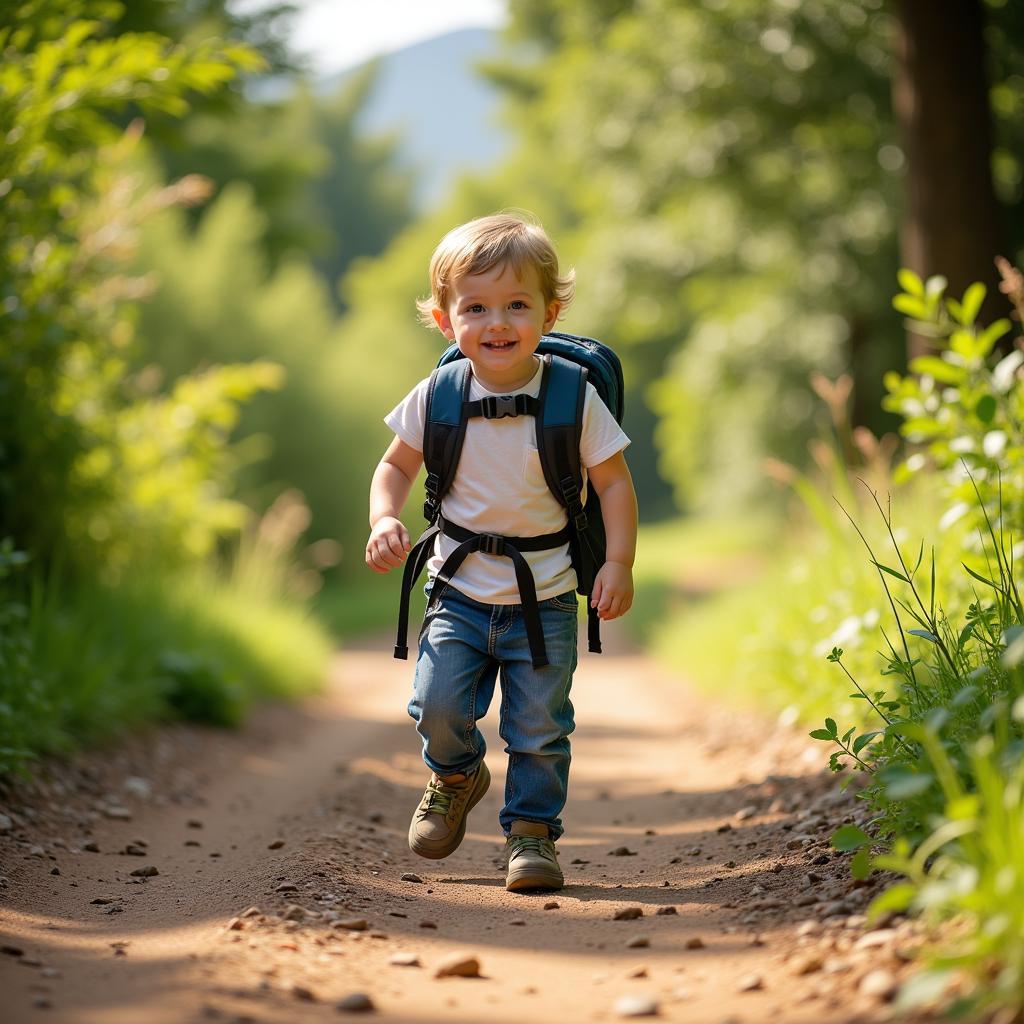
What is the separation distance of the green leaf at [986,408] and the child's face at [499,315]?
1341mm

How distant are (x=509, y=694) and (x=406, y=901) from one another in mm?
642

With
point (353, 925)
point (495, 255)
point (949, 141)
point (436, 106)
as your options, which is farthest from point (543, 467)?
point (436, 106)

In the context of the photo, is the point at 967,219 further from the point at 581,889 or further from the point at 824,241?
the point at 824,241

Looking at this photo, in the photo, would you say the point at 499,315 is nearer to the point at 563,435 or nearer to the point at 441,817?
the point at 563,435

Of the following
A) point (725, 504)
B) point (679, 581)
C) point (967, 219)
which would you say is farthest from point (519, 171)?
point (967, 219)

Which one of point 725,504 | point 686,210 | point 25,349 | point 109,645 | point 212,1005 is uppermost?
point 725,504

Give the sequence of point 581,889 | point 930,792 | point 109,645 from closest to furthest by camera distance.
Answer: point 930,792 < point 581,889 < point 109,645

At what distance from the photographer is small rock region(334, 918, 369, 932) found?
2971 mm

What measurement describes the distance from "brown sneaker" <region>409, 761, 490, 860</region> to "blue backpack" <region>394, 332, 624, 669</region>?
0.41 meters

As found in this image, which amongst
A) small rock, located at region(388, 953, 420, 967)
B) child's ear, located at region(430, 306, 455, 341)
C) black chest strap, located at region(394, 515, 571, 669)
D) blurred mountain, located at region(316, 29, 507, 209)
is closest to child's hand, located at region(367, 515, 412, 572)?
black chest strap, located at region(394, 515, 571, 669)

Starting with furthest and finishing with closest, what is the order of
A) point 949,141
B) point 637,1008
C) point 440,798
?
1. point 949,141
2. point 440,798
3. point 637,1008

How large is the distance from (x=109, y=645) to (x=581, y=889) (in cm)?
379

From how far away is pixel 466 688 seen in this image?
3633 millimetres

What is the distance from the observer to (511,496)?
364 cm
